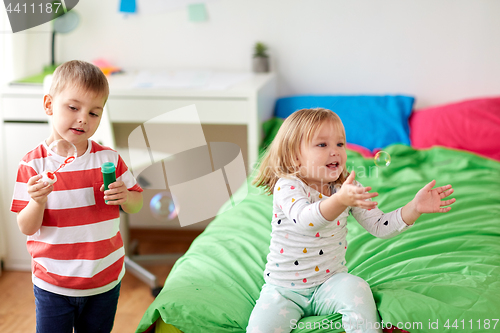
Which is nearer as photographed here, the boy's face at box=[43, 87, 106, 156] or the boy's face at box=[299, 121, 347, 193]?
the boy's face at box=[43, 87, 106, 156]

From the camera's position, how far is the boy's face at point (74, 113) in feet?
3.42

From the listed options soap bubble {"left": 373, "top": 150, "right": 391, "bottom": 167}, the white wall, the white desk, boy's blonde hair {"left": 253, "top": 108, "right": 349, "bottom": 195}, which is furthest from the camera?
the white wall

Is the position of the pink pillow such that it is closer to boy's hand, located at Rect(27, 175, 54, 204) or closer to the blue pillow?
the blue pillow

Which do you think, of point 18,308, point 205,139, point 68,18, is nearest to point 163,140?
point 205,139

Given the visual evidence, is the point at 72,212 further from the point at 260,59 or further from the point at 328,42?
the point at 328,42

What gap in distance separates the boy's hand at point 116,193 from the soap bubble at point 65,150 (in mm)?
96

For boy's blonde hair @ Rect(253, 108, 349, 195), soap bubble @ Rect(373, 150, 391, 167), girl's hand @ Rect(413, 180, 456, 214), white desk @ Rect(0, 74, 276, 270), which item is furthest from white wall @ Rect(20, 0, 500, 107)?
girl's hand @ Rect(413, 180, 456, 214)

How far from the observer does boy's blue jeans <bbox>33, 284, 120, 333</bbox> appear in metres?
1.09

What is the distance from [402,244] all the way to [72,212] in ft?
3.20

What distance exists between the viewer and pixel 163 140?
278cm

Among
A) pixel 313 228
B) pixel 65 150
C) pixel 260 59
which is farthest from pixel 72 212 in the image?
pixel 260 59

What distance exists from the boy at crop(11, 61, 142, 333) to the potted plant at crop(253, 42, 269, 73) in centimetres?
162

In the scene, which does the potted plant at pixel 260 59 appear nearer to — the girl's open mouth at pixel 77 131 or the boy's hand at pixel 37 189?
the girl's open mouth at pixel 77 131

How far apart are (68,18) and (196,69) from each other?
0.76 m
